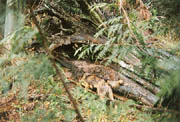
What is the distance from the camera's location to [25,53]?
86 centimetres

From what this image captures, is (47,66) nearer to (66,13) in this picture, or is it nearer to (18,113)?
(18,113)

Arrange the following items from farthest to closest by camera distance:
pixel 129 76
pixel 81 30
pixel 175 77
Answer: pixel 81 30, pixel 129 76, pixel 175 77

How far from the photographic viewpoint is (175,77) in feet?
2.06

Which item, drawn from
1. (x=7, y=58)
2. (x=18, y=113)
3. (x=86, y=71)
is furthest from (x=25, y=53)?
(x=86, y=71)

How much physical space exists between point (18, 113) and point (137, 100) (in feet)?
6.39

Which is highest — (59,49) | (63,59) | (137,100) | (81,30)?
(81,30)

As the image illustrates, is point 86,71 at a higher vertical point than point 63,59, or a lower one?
lower

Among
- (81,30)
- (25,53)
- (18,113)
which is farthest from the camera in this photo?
(81,30)

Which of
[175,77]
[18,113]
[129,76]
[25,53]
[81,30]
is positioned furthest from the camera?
[81,30]

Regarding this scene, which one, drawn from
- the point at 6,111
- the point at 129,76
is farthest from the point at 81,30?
the point at 6,111

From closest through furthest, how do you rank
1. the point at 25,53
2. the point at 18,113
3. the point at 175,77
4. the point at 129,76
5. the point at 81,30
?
1. the point at 175,77
2. the point at 25,53
3. the point at 18,113
4. the point at 129,76
5. the point at 81,30

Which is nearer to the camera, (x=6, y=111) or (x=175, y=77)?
(x=175, y=77)

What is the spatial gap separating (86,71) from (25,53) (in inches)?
96.9

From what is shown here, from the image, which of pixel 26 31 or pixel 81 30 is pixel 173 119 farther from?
pixel 81 30
